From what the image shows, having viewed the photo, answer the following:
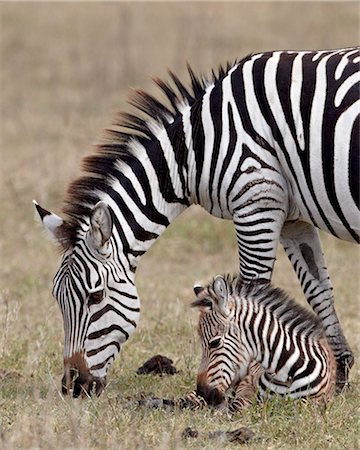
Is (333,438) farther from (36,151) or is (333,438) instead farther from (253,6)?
(253,6)

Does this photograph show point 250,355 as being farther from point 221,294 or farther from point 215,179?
point 215,179

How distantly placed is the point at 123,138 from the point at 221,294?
4.56ft

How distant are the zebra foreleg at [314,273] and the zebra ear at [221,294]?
3.37 ft

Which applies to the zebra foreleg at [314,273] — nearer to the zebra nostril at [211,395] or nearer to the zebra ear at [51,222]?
the zebra nostril at [211,395]

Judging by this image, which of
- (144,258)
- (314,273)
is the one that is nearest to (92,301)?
(314,273)

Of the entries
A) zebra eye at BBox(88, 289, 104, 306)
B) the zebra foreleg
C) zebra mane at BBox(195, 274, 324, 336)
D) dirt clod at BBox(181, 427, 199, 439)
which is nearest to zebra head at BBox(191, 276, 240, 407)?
zebra mane at BBox(195, 274, 324, 336)

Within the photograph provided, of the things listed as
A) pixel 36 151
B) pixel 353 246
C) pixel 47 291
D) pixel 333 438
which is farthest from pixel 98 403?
pixel 36 151

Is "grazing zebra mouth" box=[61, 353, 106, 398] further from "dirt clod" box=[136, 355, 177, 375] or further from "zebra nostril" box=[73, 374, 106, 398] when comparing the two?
"dirt clod" box=[136, 355, 177, 375]

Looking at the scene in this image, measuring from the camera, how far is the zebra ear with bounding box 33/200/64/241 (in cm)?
612

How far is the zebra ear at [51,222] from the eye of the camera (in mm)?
6121

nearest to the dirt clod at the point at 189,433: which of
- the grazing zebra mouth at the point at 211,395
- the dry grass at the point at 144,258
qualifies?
the dry grass at the point at 144,258

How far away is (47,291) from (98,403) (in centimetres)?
397

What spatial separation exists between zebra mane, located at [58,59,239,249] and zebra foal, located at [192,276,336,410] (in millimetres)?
1002

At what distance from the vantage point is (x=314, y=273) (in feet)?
21.8
